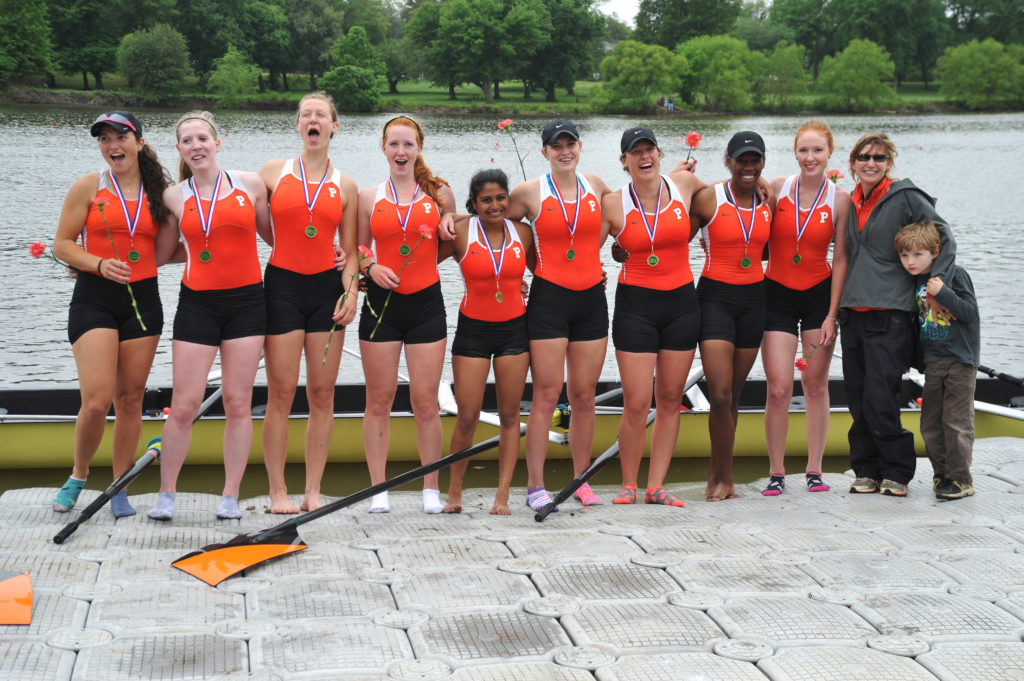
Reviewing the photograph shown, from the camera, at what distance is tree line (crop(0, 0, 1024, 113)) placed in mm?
50406

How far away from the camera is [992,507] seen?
534cm

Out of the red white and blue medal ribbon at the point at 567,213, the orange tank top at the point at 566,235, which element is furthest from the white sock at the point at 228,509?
the red white and blue medal ribbon at the point at 567,213

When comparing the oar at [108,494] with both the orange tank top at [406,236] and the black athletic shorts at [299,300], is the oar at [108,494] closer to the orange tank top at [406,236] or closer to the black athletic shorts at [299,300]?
the black athletic shorts at [299,300]

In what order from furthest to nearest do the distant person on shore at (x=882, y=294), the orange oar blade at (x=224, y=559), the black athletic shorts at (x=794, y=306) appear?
the black athletic shorts at (x=794, y=306), the distant person on shore at (x=882, y=294), the orange oar blade at (x=224, y=559)

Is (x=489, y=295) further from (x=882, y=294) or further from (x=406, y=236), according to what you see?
(x=882, y=294)

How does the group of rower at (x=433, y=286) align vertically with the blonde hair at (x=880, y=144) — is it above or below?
below

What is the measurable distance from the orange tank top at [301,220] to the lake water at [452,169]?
9.58ft

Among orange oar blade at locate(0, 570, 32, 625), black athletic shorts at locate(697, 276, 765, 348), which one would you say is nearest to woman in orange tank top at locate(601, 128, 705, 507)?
black athletic shorts at locate(697, 276, 765, 348)

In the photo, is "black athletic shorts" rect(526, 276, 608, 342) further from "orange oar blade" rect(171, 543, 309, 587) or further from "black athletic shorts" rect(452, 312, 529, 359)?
"orange oar blade" rect(171, 543, 309, 587)

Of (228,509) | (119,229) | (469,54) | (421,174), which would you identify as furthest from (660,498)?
(469,54)

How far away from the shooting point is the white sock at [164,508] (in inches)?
194

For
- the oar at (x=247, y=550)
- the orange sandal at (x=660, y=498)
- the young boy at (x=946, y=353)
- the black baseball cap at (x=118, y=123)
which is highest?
the black baseball cap at (x=118, y=123)

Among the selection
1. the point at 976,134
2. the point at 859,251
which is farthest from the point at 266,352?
the point at 976,134

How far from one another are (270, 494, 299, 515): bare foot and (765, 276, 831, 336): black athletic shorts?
2.68 m
